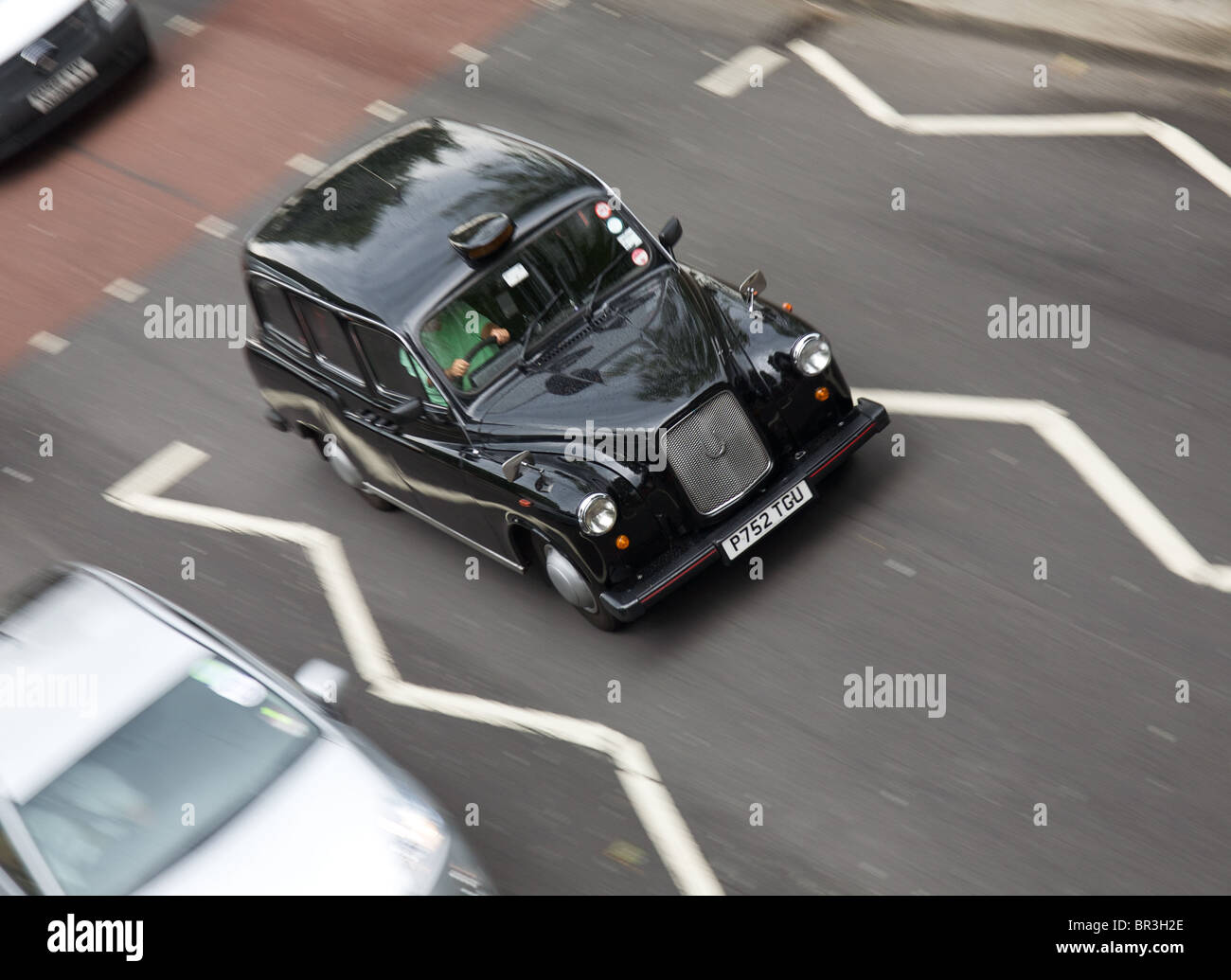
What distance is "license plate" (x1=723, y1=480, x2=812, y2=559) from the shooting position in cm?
793

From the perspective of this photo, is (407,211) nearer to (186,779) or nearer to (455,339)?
(455,339)

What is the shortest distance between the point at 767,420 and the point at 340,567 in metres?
2.92

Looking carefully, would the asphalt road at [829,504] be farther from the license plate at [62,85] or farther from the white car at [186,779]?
the white car at [186,779]

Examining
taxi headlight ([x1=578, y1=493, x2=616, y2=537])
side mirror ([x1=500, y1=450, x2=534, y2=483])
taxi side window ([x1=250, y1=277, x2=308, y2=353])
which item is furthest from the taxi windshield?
taxi side window ([x1=250, y1=277, x2=308, y2=353])

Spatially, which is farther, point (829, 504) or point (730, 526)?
point (829, 504)

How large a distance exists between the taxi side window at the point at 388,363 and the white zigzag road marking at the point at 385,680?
1.36 m

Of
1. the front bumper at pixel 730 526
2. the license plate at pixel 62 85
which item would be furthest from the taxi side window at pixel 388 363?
the license plate at pixel 62 85

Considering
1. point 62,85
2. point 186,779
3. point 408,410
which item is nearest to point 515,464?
point 408,410

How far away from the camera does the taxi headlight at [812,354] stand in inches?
322

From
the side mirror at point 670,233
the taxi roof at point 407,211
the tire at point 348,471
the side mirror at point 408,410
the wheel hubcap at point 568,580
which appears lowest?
the tire at point 348,471

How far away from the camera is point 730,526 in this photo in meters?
7.97

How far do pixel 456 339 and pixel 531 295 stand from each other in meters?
0.49

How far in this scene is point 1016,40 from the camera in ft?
40.9
